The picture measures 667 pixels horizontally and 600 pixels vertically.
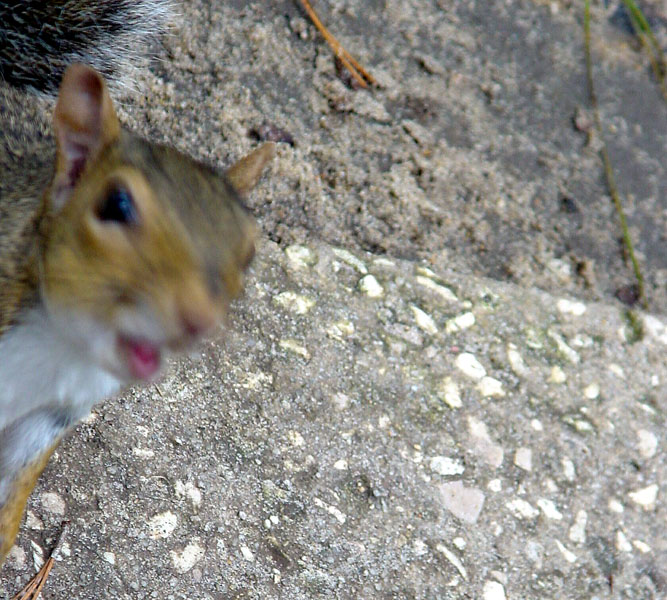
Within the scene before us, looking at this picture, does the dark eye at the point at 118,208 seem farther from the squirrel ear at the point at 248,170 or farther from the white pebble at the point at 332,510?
the white pebble at the point at 332,510

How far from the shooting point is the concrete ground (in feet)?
4.19

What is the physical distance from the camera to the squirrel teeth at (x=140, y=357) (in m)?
0.86

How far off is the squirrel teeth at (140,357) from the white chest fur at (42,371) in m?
0.15

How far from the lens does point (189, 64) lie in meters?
1.61

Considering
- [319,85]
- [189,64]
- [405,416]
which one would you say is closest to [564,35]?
[319,85]

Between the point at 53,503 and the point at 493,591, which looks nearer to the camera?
the point at 53,503

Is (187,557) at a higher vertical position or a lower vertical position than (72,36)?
lower

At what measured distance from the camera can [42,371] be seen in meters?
1.04

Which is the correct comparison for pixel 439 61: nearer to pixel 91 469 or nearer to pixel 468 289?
pixel 468 289

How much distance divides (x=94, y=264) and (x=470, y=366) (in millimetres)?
872

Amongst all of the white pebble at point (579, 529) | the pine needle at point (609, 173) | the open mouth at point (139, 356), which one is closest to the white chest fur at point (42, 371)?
the open mouth at point (139, 356)

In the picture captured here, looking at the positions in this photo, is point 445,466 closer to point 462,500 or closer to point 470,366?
point 462,500

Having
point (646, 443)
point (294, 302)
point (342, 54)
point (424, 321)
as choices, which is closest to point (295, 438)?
point (294, 302)

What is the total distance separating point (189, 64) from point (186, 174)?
77cm
